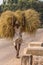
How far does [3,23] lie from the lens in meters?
8.61

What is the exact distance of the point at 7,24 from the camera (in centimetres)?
864

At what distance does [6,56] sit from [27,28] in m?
3.78

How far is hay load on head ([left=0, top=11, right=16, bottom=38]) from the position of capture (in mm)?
8547

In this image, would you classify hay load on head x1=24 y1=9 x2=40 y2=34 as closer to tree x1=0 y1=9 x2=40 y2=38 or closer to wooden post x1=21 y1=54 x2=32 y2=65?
tree x1=0 y1=9 x2=40 y2=38

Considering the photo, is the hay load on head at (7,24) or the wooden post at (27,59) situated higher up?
the hay load on head at (7,24)

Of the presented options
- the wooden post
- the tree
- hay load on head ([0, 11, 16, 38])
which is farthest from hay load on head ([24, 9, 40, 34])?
the wooden post

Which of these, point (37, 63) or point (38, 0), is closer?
point (37, 63)

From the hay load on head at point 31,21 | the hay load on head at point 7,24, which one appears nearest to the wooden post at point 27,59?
the hay load on head at point 7,24

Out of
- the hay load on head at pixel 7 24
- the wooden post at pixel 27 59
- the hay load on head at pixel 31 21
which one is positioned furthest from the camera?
the hay load on head at pixel 31 21

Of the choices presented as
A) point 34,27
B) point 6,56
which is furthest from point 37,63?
point 6,56

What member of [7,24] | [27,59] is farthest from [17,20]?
[27,59]

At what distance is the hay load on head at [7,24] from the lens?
28.0 feet

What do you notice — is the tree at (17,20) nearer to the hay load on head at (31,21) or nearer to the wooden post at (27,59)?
the hay load on head at (31,21)

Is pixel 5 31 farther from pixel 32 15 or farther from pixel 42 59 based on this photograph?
pixel 42 59
